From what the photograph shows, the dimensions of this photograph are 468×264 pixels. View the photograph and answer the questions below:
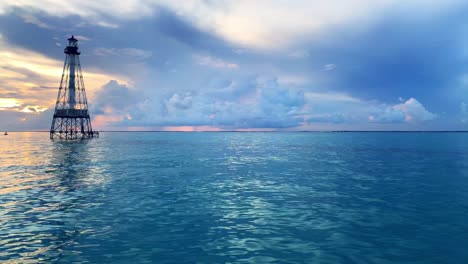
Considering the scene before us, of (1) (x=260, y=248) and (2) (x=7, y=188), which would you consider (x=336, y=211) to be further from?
(2) (x=7, y=188)

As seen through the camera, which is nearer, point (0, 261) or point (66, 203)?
point (0, 261)

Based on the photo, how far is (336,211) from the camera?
65.6ft

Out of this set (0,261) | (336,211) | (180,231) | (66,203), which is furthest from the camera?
(66,203)

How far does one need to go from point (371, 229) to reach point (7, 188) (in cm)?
2971

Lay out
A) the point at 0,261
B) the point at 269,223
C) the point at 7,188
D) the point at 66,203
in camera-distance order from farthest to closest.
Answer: the point at 7,188
the point at 66,203
the point at 269,223
the point at 0,261

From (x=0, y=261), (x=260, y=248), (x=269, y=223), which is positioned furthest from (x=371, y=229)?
(x=0, y=261)

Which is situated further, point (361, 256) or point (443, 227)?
point (443, 227)

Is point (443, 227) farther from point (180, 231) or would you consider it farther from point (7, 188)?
point (7, 188)

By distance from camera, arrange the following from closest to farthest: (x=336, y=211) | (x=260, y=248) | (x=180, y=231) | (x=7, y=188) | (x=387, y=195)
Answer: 1. (x=260, y=248)
2. (x=180, y=231)
3. (x=336, y=211)
4. (x=387, y=195)
5. (x=7, y=188)

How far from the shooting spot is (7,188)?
2784cm

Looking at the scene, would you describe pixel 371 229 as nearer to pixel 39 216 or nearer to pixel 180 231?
pixel 180 231

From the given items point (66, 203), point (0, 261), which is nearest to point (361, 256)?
point (0, 261)

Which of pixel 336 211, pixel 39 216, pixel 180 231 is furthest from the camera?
pixel 336 211

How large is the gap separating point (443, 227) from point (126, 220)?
57.1 ft
